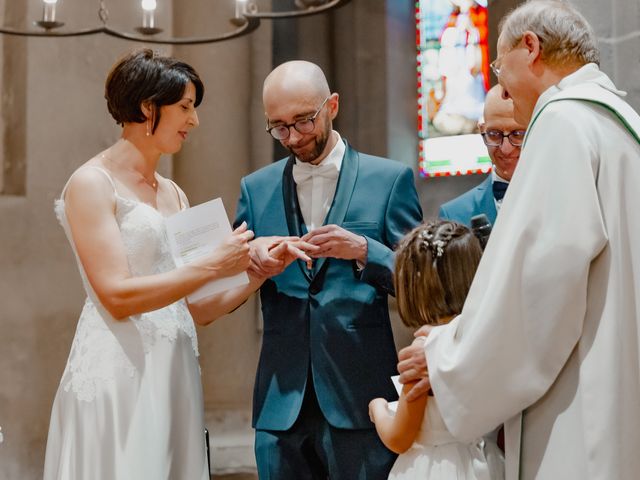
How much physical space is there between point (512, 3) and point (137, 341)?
486 centimetres

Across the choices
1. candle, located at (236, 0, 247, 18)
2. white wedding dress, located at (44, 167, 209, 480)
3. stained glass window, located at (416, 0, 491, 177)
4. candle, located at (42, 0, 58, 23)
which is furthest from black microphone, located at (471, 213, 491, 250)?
stained glass window, located at (416, 0, 491, 177)

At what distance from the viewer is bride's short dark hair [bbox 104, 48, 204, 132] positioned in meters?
3.82

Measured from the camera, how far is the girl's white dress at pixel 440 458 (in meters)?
2.89

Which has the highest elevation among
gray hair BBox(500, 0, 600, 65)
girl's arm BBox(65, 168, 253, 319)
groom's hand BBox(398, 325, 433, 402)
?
gray hair BBox(500, 0, 600, 65)

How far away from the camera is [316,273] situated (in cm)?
374

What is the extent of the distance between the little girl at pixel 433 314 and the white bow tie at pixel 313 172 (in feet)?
3.08

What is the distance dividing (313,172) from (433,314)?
1.13m

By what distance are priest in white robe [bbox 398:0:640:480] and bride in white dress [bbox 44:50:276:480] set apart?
1381mm

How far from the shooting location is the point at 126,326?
3.63 metres

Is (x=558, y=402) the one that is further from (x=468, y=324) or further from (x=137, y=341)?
(x=137, y=341)

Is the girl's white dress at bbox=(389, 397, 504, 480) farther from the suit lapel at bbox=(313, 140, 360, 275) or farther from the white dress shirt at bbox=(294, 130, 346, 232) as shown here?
the white dress shirt at bbox=(294, 130, 346, 232)

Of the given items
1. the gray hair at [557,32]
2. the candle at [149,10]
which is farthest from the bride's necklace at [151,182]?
the candle at [149,10]

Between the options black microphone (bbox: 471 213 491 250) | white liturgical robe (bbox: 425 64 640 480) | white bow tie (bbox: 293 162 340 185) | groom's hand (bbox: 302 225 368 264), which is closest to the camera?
white liturgical robe (bbox: 425 64 640 480)

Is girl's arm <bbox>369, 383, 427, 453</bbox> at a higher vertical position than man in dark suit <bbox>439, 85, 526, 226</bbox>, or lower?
lower
